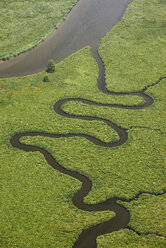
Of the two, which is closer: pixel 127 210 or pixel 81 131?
pixel 127 210

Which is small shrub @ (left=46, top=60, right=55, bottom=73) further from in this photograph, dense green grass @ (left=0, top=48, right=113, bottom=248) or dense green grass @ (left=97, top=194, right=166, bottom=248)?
dense green grass @ (left=97, top=194, right=166, bottom=248)

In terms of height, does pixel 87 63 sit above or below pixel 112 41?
below

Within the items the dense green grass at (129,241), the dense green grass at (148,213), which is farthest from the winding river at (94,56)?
the dense green grass at (148,213)

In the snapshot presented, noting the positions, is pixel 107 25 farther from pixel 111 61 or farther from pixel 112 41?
pixel 111 61

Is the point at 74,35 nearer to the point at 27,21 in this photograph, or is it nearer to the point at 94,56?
the point at 94,56

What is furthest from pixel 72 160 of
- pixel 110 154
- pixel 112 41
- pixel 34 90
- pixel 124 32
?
pixel 124 32

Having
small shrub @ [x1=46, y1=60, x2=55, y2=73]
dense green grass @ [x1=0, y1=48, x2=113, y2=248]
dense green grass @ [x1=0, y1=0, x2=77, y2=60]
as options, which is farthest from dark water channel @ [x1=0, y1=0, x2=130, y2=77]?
dense green grass @ [x1=0, y1=48, x2=113, y2=248]

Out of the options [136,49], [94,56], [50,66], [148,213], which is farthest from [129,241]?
[136,49]
